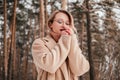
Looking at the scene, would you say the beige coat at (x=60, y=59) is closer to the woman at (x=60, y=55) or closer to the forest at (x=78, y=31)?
the woman at (x=60, y=55)

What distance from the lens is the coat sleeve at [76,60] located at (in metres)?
1.74

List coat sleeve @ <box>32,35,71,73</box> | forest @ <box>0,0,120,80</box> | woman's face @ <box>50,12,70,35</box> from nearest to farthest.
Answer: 1. coat sleeve @ <box>32,35,71,73</box>
2. woman's face @ <box>50,12,70,35</box>
3. forest @ <box>0,0,120,80</box>

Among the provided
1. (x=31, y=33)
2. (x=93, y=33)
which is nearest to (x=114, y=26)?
(x=93, y=33)

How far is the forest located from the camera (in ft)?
60.1

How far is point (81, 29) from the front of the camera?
25.8 meters

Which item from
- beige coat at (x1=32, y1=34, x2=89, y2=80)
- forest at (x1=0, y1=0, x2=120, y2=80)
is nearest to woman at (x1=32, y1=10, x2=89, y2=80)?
beige coat at (x1=32, y1=34, x2=89, y2=80)

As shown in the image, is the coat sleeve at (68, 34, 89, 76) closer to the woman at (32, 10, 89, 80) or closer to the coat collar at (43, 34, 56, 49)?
the woman at (32, 10, 89, 80)

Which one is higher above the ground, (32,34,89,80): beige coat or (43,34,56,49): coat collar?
(43,34,56,49): coat collar

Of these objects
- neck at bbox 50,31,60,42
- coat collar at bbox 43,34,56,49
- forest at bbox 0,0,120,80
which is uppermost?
neck at bbox 50,31,60,42

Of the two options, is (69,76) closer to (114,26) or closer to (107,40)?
(114,26)

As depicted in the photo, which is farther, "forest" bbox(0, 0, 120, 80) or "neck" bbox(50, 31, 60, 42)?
"forest" bbox(0, 0, 120, 80)

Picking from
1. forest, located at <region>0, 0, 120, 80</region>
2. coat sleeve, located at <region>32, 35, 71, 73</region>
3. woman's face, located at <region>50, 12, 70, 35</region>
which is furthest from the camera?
forest, located at <region>0, 0, 120, 80</region>

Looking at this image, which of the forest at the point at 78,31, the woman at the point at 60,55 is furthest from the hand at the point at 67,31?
the forest at the point at 78,31

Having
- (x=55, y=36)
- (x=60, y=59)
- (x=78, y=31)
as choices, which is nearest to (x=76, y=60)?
(x=60, y=59)
